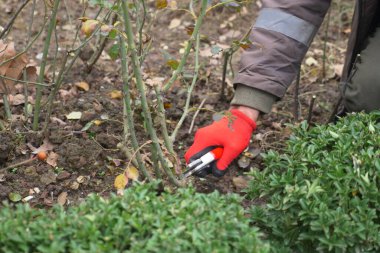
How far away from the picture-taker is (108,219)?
175 cm

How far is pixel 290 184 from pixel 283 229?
15 cm

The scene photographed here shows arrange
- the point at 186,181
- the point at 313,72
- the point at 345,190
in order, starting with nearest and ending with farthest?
the point at 345,190 < the point at 186,181 < the point at 313,72

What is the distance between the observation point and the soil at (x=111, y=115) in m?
2.63

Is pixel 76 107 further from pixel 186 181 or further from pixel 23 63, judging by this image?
pixel 186 181

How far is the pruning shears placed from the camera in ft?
8.55

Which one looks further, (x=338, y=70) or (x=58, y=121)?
(x=338, y=70)

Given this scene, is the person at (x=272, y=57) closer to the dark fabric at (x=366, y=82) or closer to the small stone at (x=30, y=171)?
the dark fabric at (x=366, y=82)

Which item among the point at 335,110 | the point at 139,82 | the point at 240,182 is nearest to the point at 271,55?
the point at 335,110

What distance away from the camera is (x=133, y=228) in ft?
5.81

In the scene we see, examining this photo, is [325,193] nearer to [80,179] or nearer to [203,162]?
[203,162]

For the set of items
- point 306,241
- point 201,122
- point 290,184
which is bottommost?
point 201,122

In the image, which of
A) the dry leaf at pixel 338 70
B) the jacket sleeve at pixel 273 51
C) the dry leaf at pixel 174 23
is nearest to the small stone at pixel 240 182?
the jacket sleeve at pixel 273 51

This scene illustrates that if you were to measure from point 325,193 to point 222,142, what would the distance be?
787 millimetres

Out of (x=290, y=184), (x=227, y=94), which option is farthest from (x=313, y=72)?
(x=290, y=184)
